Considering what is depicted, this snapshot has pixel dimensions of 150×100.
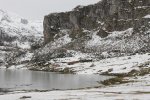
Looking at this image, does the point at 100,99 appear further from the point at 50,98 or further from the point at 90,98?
the point at 50,98

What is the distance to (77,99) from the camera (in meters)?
47.4

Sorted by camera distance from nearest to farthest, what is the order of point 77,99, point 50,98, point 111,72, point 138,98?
1. point 138,98
2. point 77,99
3. point 50,98
4. point 111,72

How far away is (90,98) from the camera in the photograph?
4794 cm

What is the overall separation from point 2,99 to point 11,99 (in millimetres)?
1477

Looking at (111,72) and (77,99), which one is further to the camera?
(111,72)

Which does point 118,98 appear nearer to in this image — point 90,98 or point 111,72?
point 90,98

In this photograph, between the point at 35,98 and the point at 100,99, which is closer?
the point at 100,99

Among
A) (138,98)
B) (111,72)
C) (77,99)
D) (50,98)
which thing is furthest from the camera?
(111,72)

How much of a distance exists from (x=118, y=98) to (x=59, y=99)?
27.4 feet

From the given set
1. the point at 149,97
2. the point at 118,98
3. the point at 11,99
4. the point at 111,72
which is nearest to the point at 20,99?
the point at 11,99

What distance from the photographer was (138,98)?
1745 inches

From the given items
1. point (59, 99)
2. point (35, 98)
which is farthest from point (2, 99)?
point (59, 99)

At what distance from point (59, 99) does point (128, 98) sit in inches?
382

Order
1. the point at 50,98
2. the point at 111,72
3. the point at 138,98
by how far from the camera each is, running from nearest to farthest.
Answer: the point at 138,98
the point at 50,98
the point at 111,72
